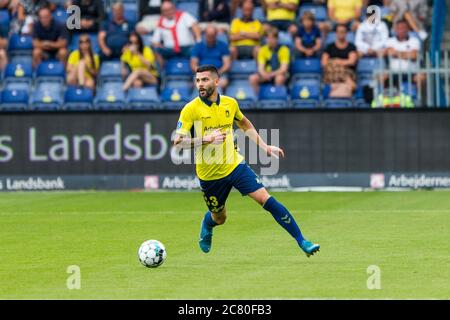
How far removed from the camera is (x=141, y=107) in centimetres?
2619

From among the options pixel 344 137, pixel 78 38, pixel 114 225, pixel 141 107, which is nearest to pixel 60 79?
pixel 78 38

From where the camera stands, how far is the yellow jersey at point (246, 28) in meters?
27.5

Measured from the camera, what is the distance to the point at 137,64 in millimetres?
27422

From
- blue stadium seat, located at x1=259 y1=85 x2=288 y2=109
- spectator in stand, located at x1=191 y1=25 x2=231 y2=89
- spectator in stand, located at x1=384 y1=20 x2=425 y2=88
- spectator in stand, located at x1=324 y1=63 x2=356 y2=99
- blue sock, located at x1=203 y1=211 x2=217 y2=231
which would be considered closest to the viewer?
blue sock, located at x1=203 y1=211 x2=217 y2=231

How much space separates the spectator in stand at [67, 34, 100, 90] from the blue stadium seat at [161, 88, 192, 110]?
166cm

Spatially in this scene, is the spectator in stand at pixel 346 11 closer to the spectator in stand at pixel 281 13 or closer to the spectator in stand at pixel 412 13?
the spectator in stand at pixel 412 13

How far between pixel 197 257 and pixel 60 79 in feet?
46.6

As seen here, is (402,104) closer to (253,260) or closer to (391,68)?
(391,68)

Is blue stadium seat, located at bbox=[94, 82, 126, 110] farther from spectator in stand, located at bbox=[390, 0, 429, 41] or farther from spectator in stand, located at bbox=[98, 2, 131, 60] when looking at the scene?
spectator in stand, located at bbox=[390, 0, 429, 41]

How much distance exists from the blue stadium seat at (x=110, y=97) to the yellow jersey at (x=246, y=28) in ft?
8.64

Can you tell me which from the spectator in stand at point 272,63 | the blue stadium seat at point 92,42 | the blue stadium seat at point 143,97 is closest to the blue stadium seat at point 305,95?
the spectator in stand at point 272,63

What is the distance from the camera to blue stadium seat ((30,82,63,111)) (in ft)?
90.1

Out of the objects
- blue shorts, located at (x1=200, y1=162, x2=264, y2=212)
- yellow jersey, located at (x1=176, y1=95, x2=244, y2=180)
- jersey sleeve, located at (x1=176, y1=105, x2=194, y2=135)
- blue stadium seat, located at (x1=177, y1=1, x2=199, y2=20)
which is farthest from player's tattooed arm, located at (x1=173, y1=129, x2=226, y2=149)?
blue stadium seat, located at (x1=177, y1=1, x2=199, y2=20)
